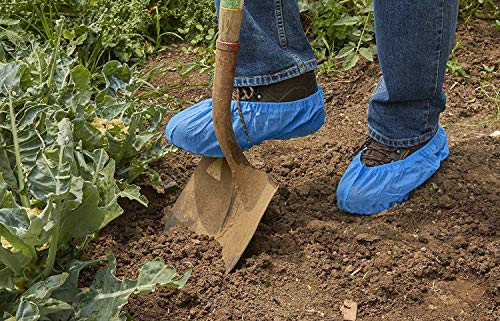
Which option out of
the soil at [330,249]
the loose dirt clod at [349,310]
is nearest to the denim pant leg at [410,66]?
the soil at [330,249]

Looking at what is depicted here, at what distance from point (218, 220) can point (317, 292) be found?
0.43 meters

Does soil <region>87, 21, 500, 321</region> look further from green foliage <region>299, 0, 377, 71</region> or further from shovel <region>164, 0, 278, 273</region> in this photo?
green foliage <region>299, 0, 377, 71</region>

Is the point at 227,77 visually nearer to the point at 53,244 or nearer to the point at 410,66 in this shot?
the point at 410,66

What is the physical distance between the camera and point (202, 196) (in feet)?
8.95

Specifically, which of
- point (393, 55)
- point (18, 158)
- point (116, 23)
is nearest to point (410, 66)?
point (393, 55)

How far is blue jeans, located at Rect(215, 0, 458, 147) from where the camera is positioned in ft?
7.91

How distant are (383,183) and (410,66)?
0.43 metres

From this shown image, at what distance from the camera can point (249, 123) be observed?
2658mm

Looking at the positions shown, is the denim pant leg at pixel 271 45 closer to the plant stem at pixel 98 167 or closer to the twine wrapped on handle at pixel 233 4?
the twine wrapped on handle at pixel 233 4

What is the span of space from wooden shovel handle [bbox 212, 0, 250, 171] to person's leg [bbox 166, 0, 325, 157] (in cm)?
11

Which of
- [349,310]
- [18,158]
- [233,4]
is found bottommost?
[349,310]

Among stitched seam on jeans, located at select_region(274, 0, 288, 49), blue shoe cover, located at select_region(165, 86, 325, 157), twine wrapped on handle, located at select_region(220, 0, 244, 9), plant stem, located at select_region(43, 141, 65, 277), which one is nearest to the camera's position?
plant stem, located at select_region(43, 141, 65, 277)

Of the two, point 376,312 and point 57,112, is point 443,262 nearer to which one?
point 376,312

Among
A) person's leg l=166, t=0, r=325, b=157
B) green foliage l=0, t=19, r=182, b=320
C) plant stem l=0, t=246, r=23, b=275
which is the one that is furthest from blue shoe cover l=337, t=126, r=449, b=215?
plant stem l=0, t=246, r=23, b=275
